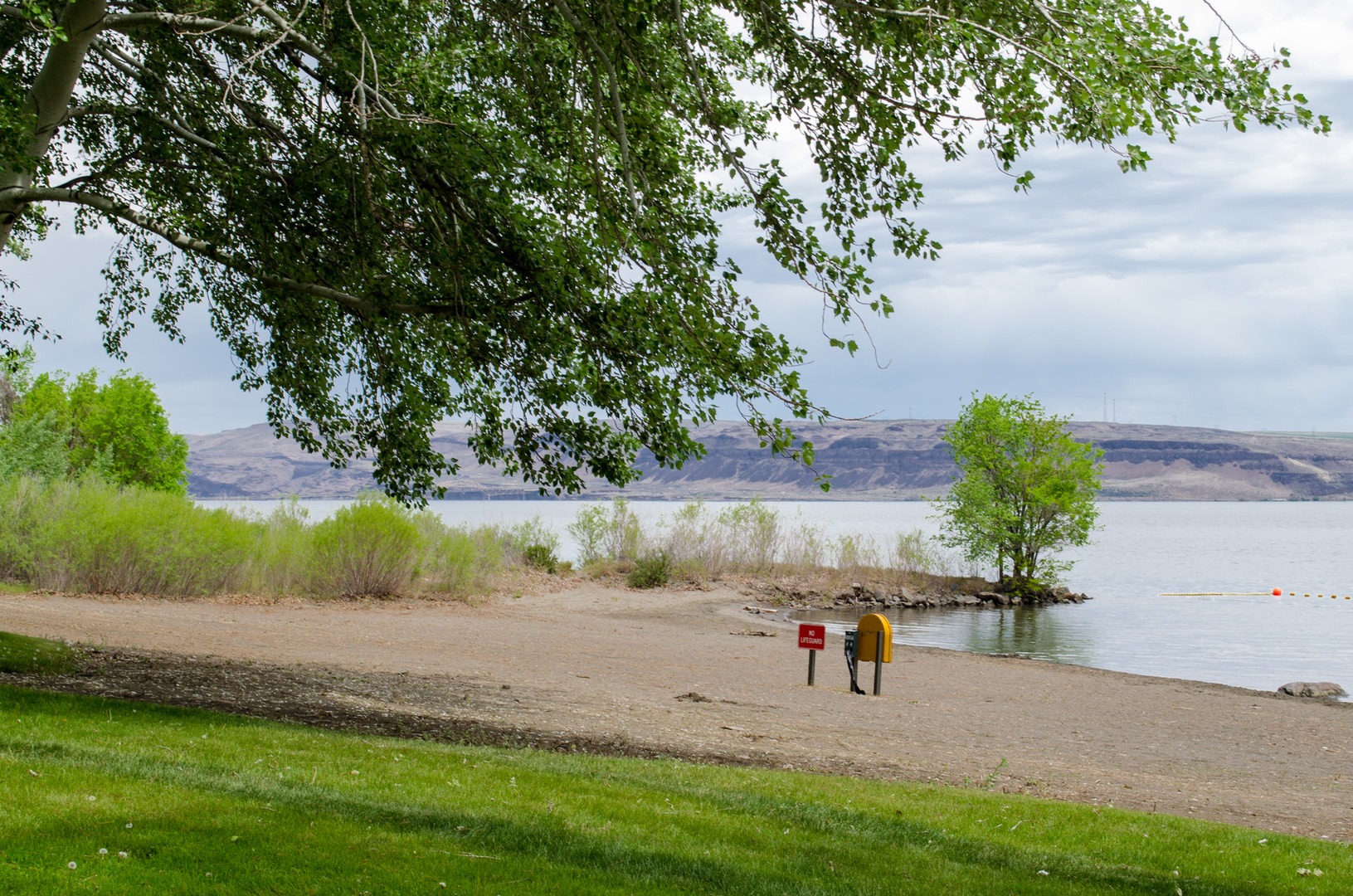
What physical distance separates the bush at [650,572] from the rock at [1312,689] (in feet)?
62.8

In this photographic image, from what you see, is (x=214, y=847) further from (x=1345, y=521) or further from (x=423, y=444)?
(x=1345, y=521)

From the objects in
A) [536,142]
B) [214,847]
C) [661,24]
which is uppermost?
[661,24]

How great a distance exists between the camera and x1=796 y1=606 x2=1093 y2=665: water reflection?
25875 mm

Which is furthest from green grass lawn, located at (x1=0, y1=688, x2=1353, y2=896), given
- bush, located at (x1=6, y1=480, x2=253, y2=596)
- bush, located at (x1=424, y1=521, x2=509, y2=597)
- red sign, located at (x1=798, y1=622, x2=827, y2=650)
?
bush, located at (x1=424, y1=521, x2=509, y2=597)

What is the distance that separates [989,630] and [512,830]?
1042 inches

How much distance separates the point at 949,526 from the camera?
4078 centimetres

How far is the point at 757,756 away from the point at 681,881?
5.13 m

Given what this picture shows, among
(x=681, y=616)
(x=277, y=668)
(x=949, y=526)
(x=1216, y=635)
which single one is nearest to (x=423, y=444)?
(x=277, y=668)

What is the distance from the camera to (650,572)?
35.2 metres

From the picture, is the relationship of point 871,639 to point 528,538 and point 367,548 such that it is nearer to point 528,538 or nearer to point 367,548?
point 367,548

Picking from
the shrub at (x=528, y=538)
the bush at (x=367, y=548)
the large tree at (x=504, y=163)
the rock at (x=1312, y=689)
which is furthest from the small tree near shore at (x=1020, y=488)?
the large tree at (x=504, y=163)

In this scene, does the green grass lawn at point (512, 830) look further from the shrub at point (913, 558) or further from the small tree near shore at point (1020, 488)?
the shrub at point (913, 558)

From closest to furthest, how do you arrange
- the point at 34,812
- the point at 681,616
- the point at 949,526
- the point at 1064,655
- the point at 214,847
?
1. the point at 214,847
2. the point at 34,812
3. the point at 1064,655
4. the point at 681,616
5. the point at 949,526

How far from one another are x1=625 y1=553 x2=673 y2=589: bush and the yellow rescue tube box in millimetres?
19295
